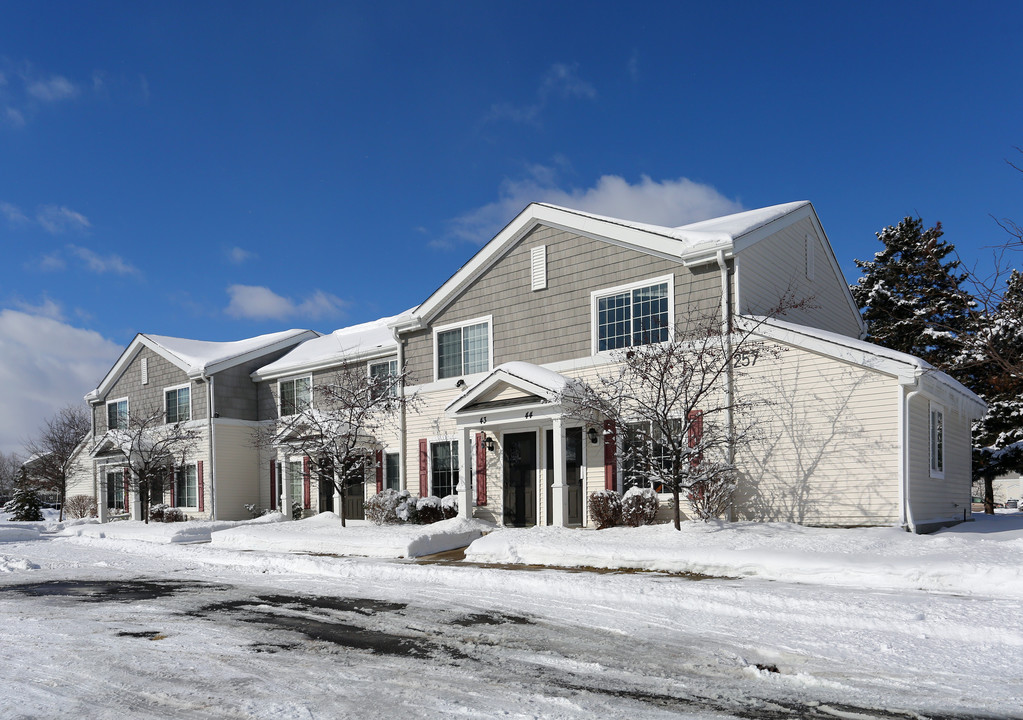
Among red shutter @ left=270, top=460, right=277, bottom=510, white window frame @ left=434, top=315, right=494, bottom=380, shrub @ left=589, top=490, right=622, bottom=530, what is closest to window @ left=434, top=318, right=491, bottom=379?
white window frame @ left=434, top=315, right=494, bottom=380

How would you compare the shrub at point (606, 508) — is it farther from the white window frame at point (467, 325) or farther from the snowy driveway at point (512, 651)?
the white window frame at point (467, 325)

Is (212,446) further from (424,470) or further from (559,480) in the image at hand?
(559,480)

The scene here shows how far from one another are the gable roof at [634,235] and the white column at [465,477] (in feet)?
13.1

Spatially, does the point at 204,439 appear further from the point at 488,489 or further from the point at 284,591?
the point at 284,591

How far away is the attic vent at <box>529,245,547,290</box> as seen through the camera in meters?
18.2


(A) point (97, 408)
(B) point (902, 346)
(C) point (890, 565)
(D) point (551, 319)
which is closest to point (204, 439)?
(A) point (97, 408)

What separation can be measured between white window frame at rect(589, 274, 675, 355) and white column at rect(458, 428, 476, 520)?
364 centimetres

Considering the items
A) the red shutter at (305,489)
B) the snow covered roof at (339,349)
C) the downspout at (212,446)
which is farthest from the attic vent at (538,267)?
the downspout at (212,446)

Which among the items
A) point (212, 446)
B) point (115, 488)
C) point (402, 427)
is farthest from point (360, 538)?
point (115, 488)

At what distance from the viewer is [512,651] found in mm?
6820

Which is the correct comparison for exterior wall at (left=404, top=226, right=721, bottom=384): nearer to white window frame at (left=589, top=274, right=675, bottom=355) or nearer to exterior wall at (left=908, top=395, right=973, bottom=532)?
white window frame at (left=589, top=274, right=675, bottom=355)

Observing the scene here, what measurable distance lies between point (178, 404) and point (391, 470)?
11.3 metres

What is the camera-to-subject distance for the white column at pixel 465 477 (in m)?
17.7

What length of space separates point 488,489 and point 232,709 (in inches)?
530
